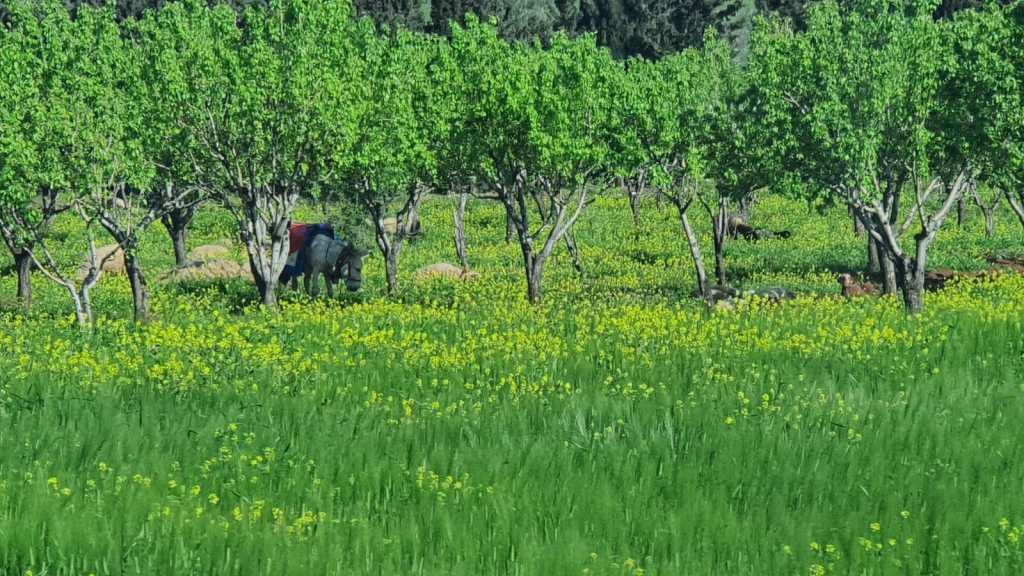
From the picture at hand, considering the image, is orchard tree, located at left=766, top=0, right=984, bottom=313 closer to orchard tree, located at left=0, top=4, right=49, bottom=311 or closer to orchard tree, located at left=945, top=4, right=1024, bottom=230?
orchard tree, located at left=945, top=4, right=1024, bottom=230

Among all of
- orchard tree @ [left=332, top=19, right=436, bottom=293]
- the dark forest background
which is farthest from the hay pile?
the dark forest background

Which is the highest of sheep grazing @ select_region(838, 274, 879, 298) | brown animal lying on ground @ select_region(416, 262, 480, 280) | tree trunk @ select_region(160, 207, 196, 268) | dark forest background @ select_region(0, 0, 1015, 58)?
dark forest background @ select_region(0, 0, 1015, 58)

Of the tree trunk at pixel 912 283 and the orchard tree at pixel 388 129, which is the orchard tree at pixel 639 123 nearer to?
the orchard tree at pixel 388 129

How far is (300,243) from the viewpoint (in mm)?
34719

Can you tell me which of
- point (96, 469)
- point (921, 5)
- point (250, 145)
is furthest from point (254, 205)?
point (96, 469)

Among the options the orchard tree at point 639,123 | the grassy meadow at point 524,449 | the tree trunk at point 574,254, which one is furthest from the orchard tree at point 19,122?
the tree trunk at point 574,254

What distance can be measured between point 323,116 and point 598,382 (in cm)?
1439

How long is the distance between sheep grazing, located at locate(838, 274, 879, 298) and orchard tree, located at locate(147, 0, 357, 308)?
1688 cm

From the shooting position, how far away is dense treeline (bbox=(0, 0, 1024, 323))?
84.1 ft

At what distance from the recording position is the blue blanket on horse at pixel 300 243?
1351 inches

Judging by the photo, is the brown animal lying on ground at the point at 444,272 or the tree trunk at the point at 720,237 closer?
the tree trunk at the point at 720,237

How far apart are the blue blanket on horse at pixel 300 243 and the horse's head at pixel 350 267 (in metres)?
1.08

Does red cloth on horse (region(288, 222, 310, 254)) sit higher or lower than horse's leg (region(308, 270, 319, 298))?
higher

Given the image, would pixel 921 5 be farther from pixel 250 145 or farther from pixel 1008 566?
pixel 1008 566
